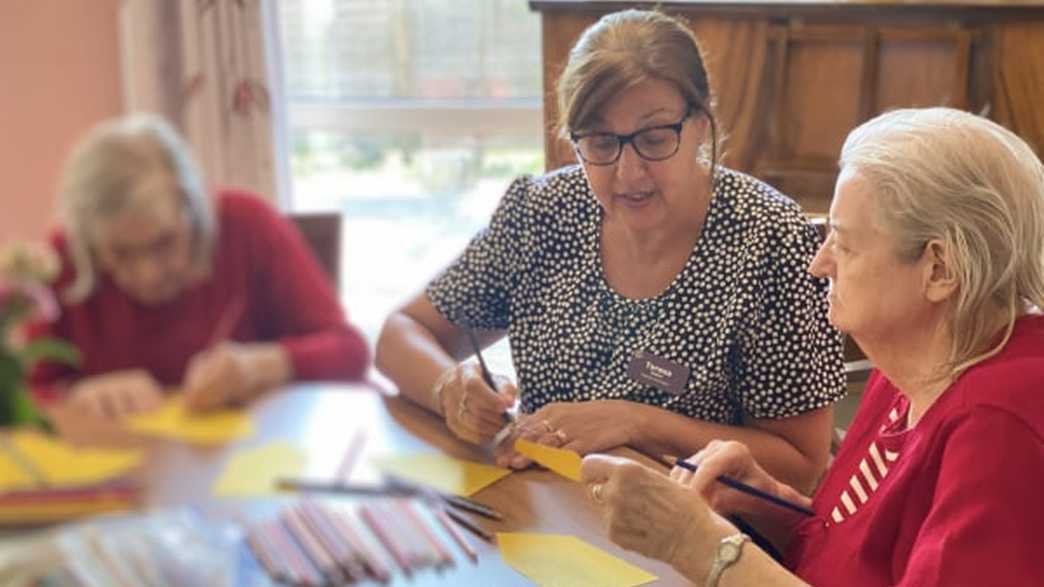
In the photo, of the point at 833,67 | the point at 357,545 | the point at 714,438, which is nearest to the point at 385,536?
the point at 357,545

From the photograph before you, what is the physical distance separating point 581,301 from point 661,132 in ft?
0.77

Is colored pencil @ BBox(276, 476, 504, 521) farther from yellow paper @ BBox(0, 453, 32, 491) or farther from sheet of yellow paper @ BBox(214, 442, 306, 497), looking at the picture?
yellow paper @ BBox(0, 453, 32, 491)

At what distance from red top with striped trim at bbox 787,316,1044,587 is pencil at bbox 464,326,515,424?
35 cm

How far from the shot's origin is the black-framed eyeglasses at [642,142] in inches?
52.9

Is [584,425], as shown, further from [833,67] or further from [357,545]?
[833,67]

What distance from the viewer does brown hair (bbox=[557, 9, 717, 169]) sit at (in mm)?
1323

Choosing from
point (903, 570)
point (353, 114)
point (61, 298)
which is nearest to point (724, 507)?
point (903, 570)

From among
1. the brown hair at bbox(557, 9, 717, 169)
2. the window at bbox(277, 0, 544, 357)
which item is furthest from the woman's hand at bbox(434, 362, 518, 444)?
the brown hair at bbox(557, 9, 717, 169)

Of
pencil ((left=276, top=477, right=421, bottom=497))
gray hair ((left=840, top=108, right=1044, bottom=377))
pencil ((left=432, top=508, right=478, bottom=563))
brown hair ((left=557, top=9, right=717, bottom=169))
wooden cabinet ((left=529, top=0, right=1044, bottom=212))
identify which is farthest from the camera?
wooden cabinet ((left=529, top=0, right=1044, bottom=212))

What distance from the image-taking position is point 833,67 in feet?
8.02

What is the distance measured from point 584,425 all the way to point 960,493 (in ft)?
1.55

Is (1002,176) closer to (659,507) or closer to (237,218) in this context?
(659,507)

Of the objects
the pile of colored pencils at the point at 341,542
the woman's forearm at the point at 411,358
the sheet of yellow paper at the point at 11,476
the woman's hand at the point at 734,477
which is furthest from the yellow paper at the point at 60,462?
the woman's hand at the point at 734,477

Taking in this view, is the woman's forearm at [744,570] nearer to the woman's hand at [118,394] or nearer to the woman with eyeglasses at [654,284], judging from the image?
the woman with eyeglasses at [654,284]
